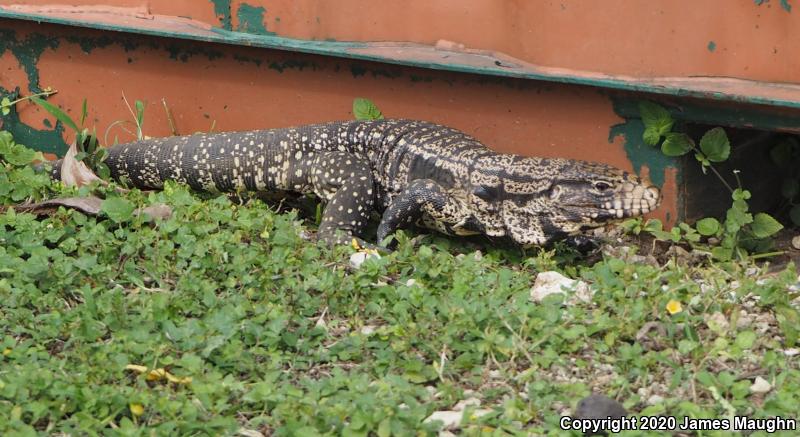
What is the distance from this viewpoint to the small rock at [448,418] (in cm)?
421

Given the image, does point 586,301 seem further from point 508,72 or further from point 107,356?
point 107,356

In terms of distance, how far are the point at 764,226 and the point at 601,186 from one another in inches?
35.2

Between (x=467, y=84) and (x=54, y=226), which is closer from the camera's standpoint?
(x=54, y=226)

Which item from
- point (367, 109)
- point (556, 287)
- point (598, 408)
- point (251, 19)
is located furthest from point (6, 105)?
point (598, 408)

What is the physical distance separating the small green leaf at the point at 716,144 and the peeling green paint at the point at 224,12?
121 inches

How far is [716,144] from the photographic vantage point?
6.15m

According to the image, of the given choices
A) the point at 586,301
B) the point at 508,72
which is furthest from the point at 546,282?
the point at 508,72

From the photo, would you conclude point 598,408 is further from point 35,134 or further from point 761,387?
point 35,134

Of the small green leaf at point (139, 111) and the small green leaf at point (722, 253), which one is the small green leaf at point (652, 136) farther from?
the small green leaf at point (139, 111)

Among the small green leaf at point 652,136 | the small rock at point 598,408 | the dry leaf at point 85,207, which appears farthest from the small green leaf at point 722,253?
the dry leaf at point 85,207

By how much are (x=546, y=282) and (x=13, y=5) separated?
467 cm

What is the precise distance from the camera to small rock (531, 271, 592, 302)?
5.31m

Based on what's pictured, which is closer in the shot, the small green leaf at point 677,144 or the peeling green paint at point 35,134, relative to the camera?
the small green leaf at point 677,144

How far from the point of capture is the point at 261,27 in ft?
24.0
